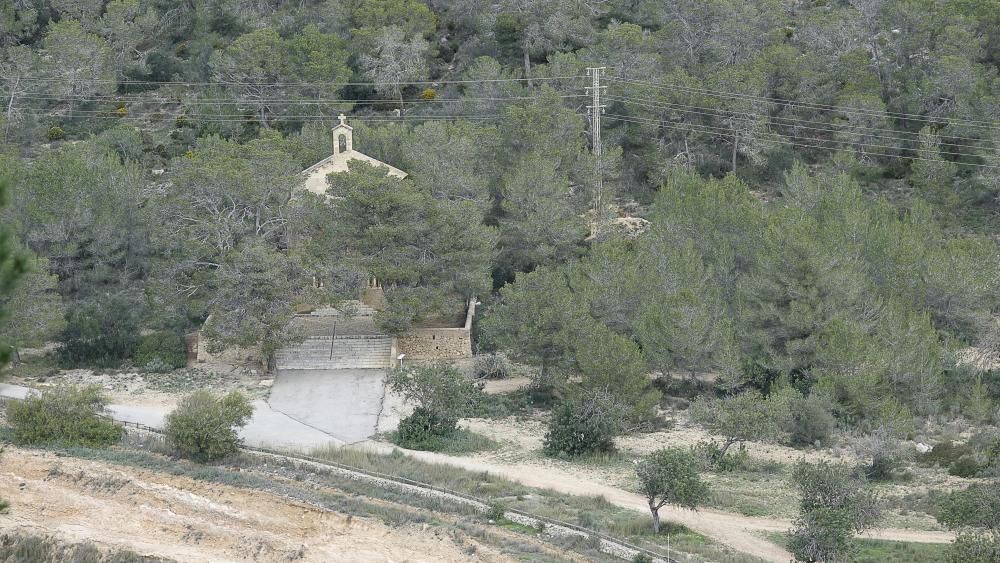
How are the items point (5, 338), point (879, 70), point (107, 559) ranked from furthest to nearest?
point (879, 70), point (5, 338), point (107, 559)

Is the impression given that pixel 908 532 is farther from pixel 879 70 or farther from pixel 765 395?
pixel 879 70

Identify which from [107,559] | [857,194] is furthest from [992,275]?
[107,559]

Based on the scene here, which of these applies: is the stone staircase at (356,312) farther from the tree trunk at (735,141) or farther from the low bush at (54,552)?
the tree trunk at (735,141)

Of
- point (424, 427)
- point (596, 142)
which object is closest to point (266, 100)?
point (596, 142)

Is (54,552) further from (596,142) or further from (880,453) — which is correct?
(596,142)

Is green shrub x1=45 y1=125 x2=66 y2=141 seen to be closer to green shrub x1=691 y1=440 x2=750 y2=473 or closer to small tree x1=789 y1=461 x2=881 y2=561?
green shrub x1=691 y1=440 x2=750 y2=473
